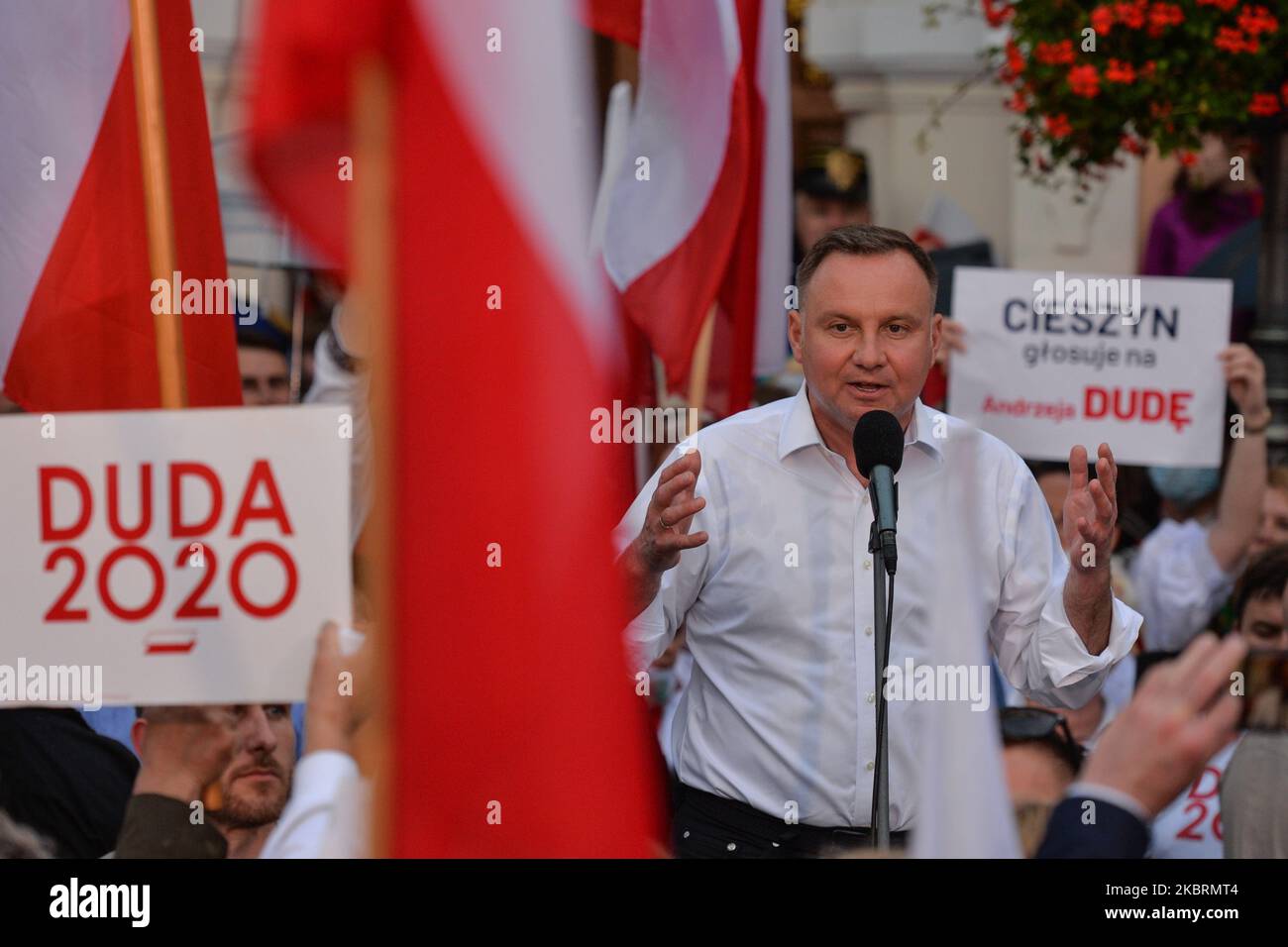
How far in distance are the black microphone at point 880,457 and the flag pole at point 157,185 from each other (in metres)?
1.88

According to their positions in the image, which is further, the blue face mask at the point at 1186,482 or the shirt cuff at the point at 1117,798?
the blue face mask at the point at 1186,482

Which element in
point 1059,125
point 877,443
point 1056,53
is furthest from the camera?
point 1059,125

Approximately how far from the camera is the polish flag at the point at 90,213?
436cm

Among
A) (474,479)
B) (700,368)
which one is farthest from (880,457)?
(700,368)

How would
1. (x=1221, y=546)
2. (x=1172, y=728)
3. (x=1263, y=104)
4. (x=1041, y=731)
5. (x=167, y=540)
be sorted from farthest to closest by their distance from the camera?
1. (x=1263, y=104)
2. (x=1221, y=546)
3. (x=1041, y=731)
4. (x=167, y=540)
5. (x=1172, y=728)

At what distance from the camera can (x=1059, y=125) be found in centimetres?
617

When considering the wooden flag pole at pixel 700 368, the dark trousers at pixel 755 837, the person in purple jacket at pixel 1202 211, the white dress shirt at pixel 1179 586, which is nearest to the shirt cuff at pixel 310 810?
the dark trousers at pixel 755 837

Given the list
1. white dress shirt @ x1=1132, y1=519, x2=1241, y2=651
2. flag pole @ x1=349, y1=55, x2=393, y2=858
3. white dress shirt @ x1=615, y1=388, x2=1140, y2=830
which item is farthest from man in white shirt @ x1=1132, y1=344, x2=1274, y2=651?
flag pole @ x1=349, y1=55, x2=393, y2=858

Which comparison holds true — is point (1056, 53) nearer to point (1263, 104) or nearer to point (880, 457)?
point (1263, 104)

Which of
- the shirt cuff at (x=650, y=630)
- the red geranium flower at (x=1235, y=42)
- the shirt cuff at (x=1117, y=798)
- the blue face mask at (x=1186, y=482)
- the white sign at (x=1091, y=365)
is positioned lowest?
the shirt cuff at (x=1117, y=798)

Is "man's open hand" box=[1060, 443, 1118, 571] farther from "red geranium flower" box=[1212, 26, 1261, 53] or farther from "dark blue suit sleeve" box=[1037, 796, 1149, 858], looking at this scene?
"red geranium flower" box=[1212, 26, 1261, 53]

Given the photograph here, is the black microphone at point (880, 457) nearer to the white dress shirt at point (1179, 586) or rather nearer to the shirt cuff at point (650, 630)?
the shirt cuff at point (650, 630)

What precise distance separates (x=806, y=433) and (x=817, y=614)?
35cm
